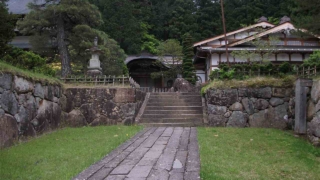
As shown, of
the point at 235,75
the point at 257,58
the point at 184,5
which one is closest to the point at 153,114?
the point at 235,75

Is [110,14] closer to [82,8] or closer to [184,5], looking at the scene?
[184,5]

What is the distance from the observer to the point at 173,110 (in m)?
12.4

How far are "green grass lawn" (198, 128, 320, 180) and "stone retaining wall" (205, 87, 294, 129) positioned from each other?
229 centimetres

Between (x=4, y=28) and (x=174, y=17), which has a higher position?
(x=174, y=17)

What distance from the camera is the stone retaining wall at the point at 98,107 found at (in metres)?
11.0

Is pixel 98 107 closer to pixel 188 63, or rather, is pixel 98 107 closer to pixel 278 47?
pixel 188 63

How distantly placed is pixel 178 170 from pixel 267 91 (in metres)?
6.96

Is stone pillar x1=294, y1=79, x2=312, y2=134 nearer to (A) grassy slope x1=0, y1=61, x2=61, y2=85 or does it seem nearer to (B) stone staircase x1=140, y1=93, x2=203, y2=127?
(B) stone staircase x1=140, y1=93, x2=203, y2=127

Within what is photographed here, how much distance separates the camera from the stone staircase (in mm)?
11211

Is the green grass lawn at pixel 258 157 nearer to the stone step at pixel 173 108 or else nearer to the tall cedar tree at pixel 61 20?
the stone step at pixel 173 108

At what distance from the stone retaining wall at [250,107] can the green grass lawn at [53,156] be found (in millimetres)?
4097

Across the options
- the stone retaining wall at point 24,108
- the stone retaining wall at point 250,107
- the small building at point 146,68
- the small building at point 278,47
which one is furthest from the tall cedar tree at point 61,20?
the small building at point 146,68

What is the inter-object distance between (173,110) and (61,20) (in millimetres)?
7746

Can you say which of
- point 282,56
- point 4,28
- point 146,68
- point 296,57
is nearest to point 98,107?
point 4,28
